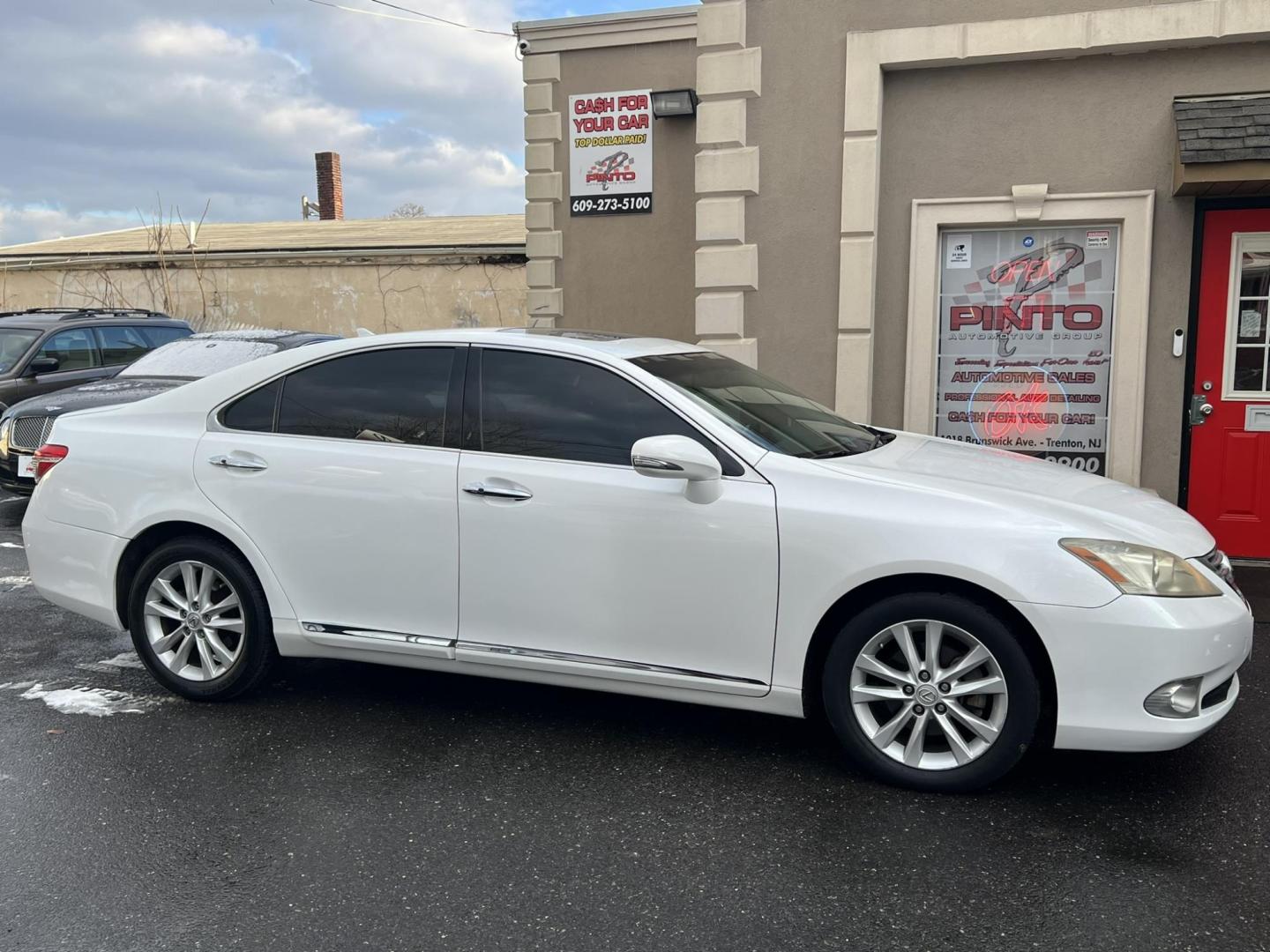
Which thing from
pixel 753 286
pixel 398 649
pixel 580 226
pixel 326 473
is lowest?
pixel 398 649

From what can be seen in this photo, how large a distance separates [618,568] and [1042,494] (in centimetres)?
153

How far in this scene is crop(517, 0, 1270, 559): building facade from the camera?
7449 millimetres

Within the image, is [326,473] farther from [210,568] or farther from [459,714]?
[459,714]

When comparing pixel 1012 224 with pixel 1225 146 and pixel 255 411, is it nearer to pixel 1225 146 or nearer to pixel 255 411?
pixel 1225 146

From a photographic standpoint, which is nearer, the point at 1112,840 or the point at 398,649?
the point at 1112,840

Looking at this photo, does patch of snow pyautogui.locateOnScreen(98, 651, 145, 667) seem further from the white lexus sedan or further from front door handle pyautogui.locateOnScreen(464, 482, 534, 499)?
front door handle pyautogui.locateOnScreen(464, 482, 534, 499)

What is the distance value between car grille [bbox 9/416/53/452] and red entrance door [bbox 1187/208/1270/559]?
28.4 ft

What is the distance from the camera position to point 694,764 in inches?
165

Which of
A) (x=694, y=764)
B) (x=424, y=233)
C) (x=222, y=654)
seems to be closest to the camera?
(x=694, y=764)

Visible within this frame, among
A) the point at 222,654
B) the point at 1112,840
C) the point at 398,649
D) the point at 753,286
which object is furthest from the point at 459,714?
the point at 753,286

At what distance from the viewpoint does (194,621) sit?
480 cm

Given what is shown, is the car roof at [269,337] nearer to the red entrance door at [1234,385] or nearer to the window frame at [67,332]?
the window frame at [67,332]

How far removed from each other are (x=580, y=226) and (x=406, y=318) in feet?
28.7

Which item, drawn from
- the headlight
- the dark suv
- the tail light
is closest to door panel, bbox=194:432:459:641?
the tail light
